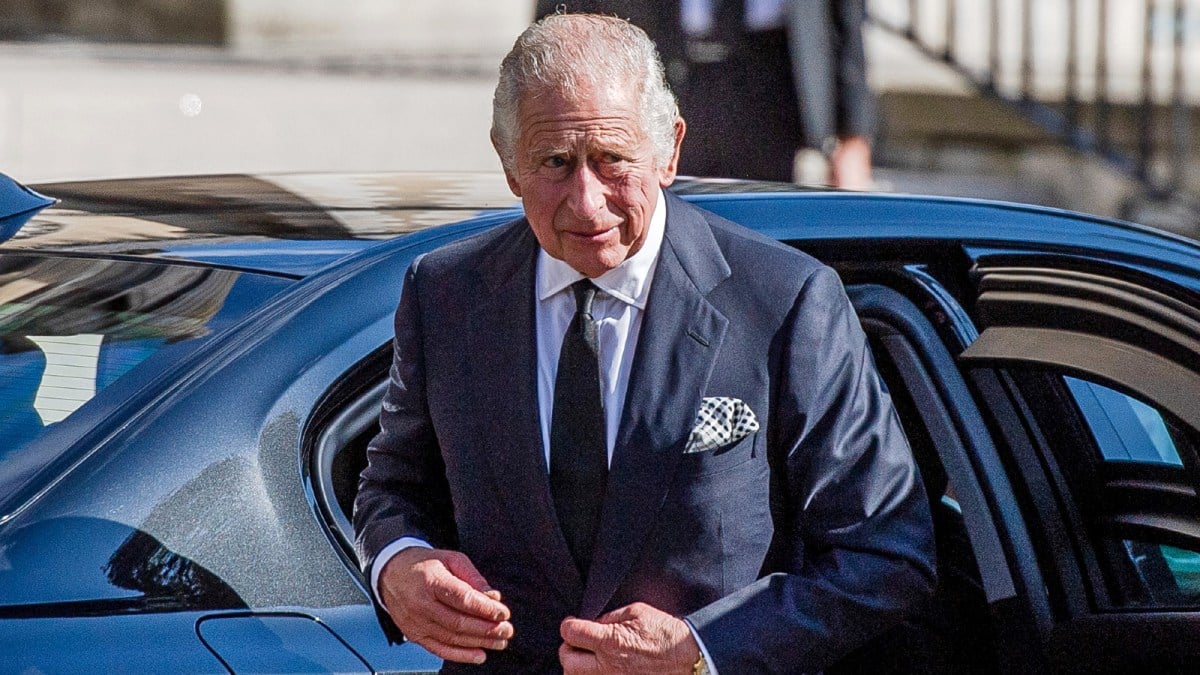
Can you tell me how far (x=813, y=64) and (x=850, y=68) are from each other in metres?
0.17

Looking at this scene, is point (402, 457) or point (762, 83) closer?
point (402, 457)

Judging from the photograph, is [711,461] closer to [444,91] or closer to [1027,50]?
[444,91]

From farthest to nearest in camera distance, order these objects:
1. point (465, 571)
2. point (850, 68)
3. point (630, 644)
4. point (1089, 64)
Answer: point (1089, 64) → point (850, 68) → point (465, 571) → point (630, 644)

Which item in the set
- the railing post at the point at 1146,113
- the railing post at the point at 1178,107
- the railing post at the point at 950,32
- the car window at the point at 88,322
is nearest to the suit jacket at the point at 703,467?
the car window at the point at 88,322

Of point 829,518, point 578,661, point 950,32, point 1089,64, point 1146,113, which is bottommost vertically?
point 1146,113

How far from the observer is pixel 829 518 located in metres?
1.90

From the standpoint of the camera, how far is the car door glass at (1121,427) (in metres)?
2.53

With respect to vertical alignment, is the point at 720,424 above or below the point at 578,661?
above

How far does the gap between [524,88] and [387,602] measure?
61cm

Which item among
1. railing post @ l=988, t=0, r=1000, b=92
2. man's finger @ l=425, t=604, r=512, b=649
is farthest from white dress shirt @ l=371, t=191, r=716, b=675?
railing post @ l=988, t=0, r=1000, b=92

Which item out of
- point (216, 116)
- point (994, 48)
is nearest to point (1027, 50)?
point (994, 48)

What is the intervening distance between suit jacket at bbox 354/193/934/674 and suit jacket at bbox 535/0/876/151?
298 centimetres

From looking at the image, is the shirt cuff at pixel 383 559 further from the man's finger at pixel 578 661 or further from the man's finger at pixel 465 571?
the man's finger at pixel 578 661

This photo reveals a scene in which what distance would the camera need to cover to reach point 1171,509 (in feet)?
8.25
